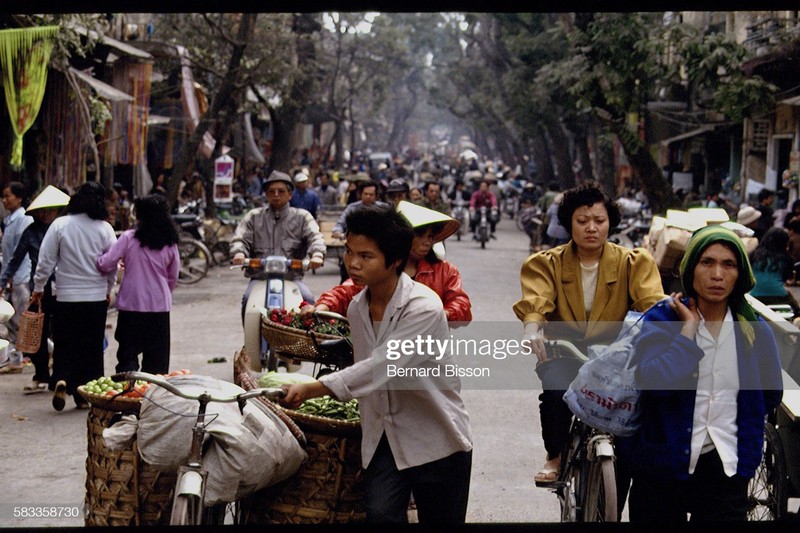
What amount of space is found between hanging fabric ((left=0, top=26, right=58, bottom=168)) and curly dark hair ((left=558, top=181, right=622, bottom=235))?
24.3 ft

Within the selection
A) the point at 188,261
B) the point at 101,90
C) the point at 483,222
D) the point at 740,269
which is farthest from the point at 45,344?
the point at 483,222

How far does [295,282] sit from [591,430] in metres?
4.51

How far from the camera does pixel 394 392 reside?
4074 mm

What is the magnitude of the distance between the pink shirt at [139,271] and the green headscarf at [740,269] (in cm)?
483

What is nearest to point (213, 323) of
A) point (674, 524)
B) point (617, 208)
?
point (617, 208)

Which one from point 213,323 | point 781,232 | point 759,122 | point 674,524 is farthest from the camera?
point 759,122

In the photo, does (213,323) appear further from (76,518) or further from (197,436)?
(197,436)

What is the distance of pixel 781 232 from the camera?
31.1 ft

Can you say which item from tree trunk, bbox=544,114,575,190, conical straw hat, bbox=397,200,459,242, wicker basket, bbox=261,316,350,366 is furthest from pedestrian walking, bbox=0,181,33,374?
tree trunk, bbox=544,114,575,190

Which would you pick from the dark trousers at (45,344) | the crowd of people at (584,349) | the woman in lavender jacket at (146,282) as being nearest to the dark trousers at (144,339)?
the woman in lavender jacket at (146,282)

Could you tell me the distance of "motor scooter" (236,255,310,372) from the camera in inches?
334

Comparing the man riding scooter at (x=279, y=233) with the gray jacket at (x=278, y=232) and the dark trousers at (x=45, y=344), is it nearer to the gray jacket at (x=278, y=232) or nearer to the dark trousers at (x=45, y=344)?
the gray jacket at (x=278, y=232)

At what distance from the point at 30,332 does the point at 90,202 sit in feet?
3.42

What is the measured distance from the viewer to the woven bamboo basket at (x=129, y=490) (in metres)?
4.44
